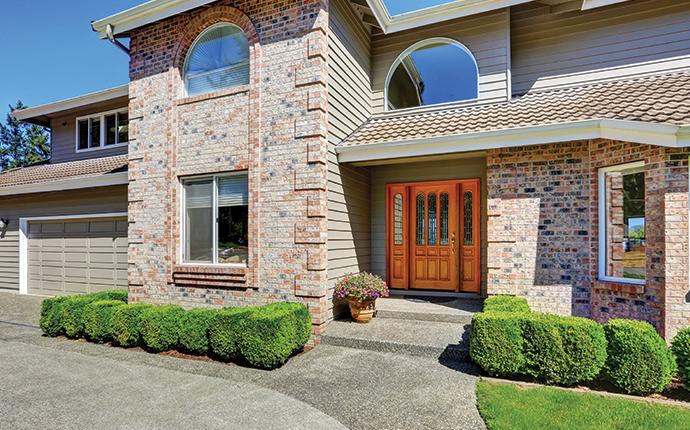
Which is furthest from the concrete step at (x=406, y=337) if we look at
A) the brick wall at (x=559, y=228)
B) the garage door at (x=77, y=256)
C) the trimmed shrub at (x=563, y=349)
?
the garage door at (x=77, y=256)

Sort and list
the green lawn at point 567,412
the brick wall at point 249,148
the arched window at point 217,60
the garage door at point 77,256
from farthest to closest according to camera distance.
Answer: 1. the garage door at point 77,256
2. the arched window at point 217,60
3. the brick wall at point 249,148
4. the green lawn at point 567,412

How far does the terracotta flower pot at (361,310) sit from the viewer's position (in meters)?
6.57

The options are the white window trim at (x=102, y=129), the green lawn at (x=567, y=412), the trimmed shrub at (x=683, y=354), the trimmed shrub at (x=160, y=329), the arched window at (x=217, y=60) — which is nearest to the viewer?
the green lawn at (x=567, y=412)

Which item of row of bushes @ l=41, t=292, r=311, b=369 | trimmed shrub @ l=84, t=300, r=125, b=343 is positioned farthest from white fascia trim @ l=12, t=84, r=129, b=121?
trimmed shrub @ l=84, t=300, r=125, b=343

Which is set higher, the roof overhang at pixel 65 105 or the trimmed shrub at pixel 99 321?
the roof overhang at pixel 65 105

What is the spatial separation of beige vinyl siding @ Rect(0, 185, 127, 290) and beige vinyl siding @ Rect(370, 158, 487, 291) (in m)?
6.33

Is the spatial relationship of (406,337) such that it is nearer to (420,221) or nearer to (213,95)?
(420,221)

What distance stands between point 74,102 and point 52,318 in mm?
7357

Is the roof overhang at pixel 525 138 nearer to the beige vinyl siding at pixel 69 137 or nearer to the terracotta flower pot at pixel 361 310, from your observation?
the terracotta flower pot at pixel 361 310

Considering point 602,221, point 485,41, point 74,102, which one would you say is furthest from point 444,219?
point 74,102

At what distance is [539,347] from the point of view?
4500 mm

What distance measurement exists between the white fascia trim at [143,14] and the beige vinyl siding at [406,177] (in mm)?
4746

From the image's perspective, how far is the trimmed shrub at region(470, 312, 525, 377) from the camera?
15.0 ft

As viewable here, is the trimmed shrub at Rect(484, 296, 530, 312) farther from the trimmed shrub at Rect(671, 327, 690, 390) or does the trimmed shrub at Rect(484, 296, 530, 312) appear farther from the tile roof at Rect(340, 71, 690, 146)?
the tile roof at Rect(340, 71, 690, 146)
